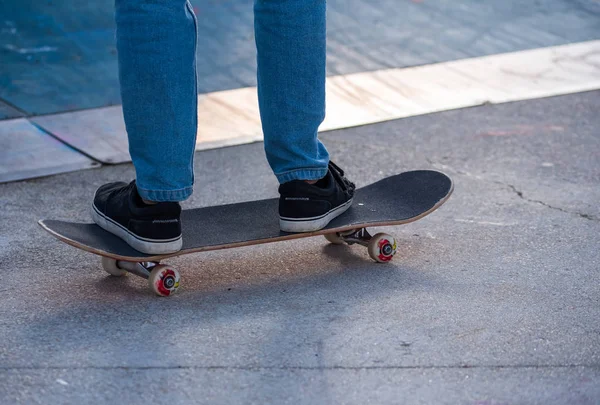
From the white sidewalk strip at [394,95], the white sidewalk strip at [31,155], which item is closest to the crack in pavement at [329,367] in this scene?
the white sidewalk strip at [31,155]

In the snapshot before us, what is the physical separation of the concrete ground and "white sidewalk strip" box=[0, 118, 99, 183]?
103 millimetres

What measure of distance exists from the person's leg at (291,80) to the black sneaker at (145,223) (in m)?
0.30

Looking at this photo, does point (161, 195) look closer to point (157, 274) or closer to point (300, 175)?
point (157, 274)

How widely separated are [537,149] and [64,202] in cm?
173

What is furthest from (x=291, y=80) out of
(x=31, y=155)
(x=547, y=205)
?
(x=31, y=155)

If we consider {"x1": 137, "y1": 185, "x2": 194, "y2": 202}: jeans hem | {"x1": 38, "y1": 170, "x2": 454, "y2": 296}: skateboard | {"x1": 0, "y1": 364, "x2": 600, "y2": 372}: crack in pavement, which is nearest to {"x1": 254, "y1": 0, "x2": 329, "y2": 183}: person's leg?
{"x1": 38, "y1": 170, "x2": 454, "y2": 296}: skateboard

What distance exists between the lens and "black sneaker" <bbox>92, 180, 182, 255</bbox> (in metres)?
1.99

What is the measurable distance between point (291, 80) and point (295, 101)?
0.16ft

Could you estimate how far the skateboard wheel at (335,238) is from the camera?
7.72 ft

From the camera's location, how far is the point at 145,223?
1994 mm

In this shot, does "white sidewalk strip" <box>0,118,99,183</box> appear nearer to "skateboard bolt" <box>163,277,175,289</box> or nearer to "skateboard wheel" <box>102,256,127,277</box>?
"skateboard wheel" <box>102,256,127,277</box>

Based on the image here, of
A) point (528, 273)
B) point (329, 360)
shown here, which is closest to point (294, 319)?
point (329, 360)

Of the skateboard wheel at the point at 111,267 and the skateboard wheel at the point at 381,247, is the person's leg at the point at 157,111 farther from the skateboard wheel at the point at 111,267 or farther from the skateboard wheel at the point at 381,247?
the skateboard wheel at the point at 381,247

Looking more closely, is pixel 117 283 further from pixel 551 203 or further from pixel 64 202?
pixel 551 203
